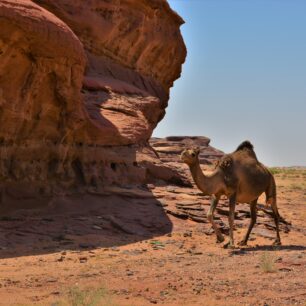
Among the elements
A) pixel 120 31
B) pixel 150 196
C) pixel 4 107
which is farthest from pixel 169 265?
pixel 120 31

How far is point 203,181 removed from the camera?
49.5ft

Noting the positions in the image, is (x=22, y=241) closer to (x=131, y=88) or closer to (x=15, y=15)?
(x=15, y=15)

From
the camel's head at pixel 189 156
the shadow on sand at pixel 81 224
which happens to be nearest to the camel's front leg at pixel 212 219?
the camel's head at pixel 189 156

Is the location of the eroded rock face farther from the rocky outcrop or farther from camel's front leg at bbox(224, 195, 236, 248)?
the rocky outcrop

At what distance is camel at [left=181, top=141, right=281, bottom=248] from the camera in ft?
49.2

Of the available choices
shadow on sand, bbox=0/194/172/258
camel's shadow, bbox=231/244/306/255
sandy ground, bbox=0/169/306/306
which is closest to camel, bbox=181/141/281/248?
camel's shadow, bbox=231/244/306/255

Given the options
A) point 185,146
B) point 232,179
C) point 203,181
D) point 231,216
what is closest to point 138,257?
point 203,181

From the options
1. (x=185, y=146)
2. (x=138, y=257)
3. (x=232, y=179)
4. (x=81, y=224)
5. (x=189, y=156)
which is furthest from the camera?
(x=185, y=146)

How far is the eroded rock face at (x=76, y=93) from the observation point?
14836mm

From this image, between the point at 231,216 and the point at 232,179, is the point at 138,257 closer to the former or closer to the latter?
the point at 231,216

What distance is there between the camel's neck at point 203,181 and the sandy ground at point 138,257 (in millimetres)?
1501

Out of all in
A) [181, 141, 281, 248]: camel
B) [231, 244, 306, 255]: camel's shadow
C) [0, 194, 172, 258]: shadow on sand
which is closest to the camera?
[0, 194, 172, 258]: shadow on sand

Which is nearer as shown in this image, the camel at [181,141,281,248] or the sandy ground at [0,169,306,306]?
the sandy ground at [0,169,306,306]

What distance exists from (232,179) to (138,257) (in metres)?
3.75
